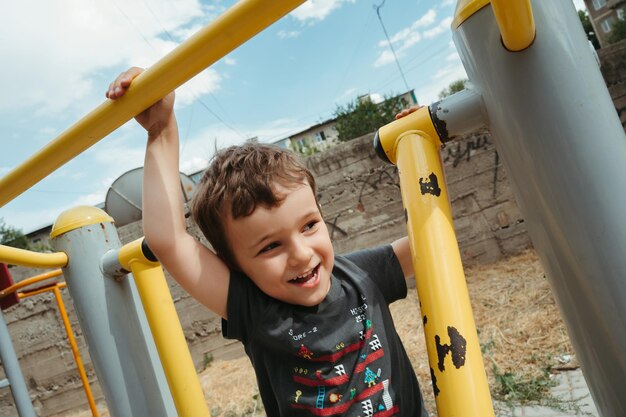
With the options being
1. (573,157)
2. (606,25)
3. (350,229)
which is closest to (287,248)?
(573,157)

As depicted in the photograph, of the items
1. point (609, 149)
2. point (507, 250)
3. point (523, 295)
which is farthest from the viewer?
point (507, 250)

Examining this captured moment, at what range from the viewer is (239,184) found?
0.96 m

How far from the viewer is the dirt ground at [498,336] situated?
2.60m

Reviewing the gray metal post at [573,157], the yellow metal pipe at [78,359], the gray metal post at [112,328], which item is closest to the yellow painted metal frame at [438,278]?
the gray metal post at [573,157]

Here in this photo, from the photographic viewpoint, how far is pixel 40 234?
98.2 feet

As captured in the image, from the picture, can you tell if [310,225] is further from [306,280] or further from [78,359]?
[78,359]

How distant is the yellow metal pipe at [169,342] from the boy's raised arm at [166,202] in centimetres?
13

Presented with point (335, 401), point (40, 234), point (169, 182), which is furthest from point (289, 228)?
point (40, 234)

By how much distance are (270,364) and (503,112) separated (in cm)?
69

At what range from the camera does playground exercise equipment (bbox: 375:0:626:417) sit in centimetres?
63

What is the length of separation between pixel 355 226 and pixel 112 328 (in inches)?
135

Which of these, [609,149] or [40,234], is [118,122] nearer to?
[609,149]

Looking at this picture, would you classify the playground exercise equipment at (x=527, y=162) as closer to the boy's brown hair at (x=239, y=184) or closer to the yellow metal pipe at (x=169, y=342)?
the boy's brown hair at (x=239, y=184)

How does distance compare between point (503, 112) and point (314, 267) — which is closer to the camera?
point (503, 112)
